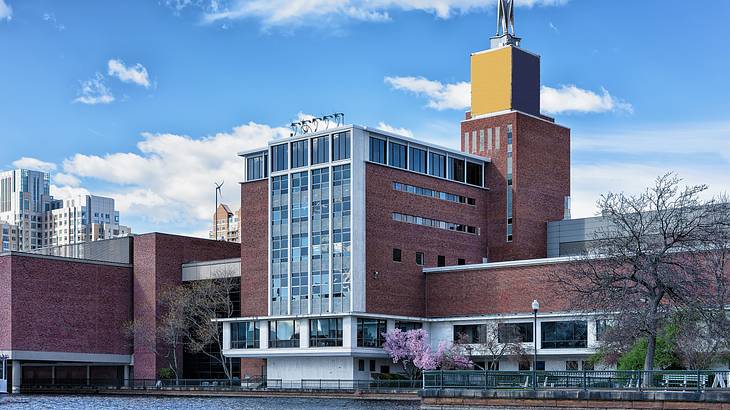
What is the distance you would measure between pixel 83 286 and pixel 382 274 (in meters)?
34.8

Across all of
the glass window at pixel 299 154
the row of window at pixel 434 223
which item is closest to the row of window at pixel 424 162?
the row of window at pixel 434 223

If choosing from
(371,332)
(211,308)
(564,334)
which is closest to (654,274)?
(564,334)

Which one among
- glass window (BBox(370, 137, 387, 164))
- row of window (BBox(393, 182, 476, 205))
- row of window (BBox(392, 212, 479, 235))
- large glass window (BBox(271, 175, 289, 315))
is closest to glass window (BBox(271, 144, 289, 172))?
large glass window (BBox(271, 175, 289, 315))

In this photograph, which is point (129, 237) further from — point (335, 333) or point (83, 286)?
point (335, 333)

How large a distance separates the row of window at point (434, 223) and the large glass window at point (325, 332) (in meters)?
11.1

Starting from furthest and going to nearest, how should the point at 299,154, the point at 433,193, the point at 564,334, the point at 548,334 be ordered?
the point at 433,193
the point at 299,154
the point at 548,334
the point at 564,334

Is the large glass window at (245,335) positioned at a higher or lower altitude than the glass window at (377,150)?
lower

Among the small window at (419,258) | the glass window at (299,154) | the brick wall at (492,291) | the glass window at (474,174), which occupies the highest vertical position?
the glass window at (299,154)

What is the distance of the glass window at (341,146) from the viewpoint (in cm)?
9706

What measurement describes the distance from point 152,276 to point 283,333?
21974 millimetres

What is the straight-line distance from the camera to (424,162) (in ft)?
338

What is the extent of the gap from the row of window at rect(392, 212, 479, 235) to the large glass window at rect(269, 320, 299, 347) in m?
13.5

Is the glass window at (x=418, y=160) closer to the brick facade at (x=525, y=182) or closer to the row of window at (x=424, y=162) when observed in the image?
the row of window at (x=424, y=162)

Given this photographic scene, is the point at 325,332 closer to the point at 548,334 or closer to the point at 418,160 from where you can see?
the point at 418,160
